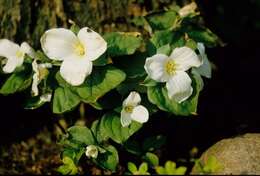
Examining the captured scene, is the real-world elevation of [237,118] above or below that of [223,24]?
below

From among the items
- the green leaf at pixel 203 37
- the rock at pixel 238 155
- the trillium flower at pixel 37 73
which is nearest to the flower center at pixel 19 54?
the trillium flower at pixel 37 73

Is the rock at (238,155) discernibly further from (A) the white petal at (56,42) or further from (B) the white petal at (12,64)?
(B) the white petal at (12,64)

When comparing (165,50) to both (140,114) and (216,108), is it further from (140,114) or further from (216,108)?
(216,108)

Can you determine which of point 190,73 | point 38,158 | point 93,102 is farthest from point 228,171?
point 38,158

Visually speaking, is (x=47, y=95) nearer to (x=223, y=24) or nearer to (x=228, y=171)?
(x=228, y=171)

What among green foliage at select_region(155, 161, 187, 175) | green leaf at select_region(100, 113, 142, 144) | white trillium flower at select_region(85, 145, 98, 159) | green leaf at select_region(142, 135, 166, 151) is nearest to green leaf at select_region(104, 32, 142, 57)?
green leaf at select_region(100, 113, 142, 144)

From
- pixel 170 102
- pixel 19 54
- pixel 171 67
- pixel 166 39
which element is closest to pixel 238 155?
pixel 170 102
